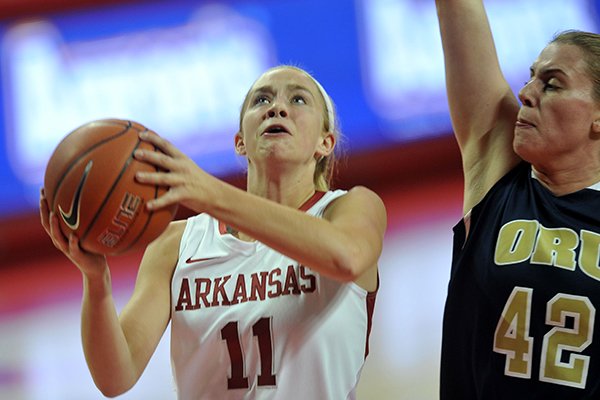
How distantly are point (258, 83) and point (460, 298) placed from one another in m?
0.93

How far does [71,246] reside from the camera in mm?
2141

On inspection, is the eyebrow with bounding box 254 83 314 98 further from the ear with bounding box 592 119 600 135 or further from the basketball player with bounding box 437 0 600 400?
the ear with bounding box 592 119 600 135

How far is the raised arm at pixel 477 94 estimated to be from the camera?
8.92ft

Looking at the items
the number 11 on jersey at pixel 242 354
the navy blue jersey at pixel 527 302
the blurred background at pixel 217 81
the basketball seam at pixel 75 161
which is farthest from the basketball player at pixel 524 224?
the blurred background at pixel 217 81

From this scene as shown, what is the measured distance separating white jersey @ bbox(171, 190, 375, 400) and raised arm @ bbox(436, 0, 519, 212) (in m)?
0.51

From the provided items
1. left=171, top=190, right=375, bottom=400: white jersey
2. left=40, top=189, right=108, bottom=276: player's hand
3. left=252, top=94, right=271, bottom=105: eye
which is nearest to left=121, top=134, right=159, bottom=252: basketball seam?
left=40, top=189, right=108, bottom=276: player's hand

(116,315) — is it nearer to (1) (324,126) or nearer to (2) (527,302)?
(1) (324,126)

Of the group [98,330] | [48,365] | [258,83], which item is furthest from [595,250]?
[48,365]

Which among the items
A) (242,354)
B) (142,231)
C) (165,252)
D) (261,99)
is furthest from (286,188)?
(142,231)

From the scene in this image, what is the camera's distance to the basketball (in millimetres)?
2035

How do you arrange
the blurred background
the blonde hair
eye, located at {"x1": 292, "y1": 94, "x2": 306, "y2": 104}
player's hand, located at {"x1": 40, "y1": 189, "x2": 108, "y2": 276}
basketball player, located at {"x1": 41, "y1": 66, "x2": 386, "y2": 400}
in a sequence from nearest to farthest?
player's hand, located at {"x1": 40, "y1": 189, "x2": 108, "y2": 276} → basketball player, located at {"x1": 41, "y1": 66, "x2": 386, "y2": 400} → eye, located at {"x1": 292, "y1": 94, "x2": 306, "y2": 104} → the blonde hair → the blurred background

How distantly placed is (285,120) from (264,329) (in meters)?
0.64

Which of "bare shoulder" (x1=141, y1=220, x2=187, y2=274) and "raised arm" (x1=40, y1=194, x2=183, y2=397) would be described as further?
"bare shoulder" (x1=141, y1=220, x2=187, y2=274)

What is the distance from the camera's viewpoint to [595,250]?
246cm
